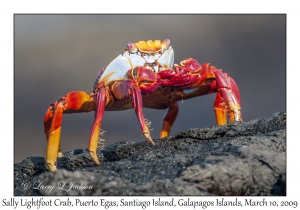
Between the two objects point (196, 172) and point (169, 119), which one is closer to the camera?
point (196, 172)

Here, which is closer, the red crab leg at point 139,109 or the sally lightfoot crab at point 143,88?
the red crab leg at point 139,109

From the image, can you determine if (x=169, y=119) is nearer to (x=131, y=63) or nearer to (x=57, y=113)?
(x=131, y=63)

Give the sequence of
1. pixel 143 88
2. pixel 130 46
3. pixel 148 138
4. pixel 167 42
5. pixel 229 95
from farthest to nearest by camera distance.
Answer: pixel 167 42
pixel 130 46
pixel 229 95
pixel 143 88
pixel 148 138

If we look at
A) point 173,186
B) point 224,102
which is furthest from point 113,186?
point 224,102

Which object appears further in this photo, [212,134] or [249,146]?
[212,134]

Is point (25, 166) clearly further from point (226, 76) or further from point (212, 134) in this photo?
point (226, 76)

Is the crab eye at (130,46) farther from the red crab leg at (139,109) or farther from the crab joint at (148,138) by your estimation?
the crab joint at (148,138)

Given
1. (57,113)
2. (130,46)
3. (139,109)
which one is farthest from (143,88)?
(57,113)

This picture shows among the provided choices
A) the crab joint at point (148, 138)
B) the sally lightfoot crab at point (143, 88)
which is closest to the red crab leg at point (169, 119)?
the sally lightfoot crab at point (143, 88)
